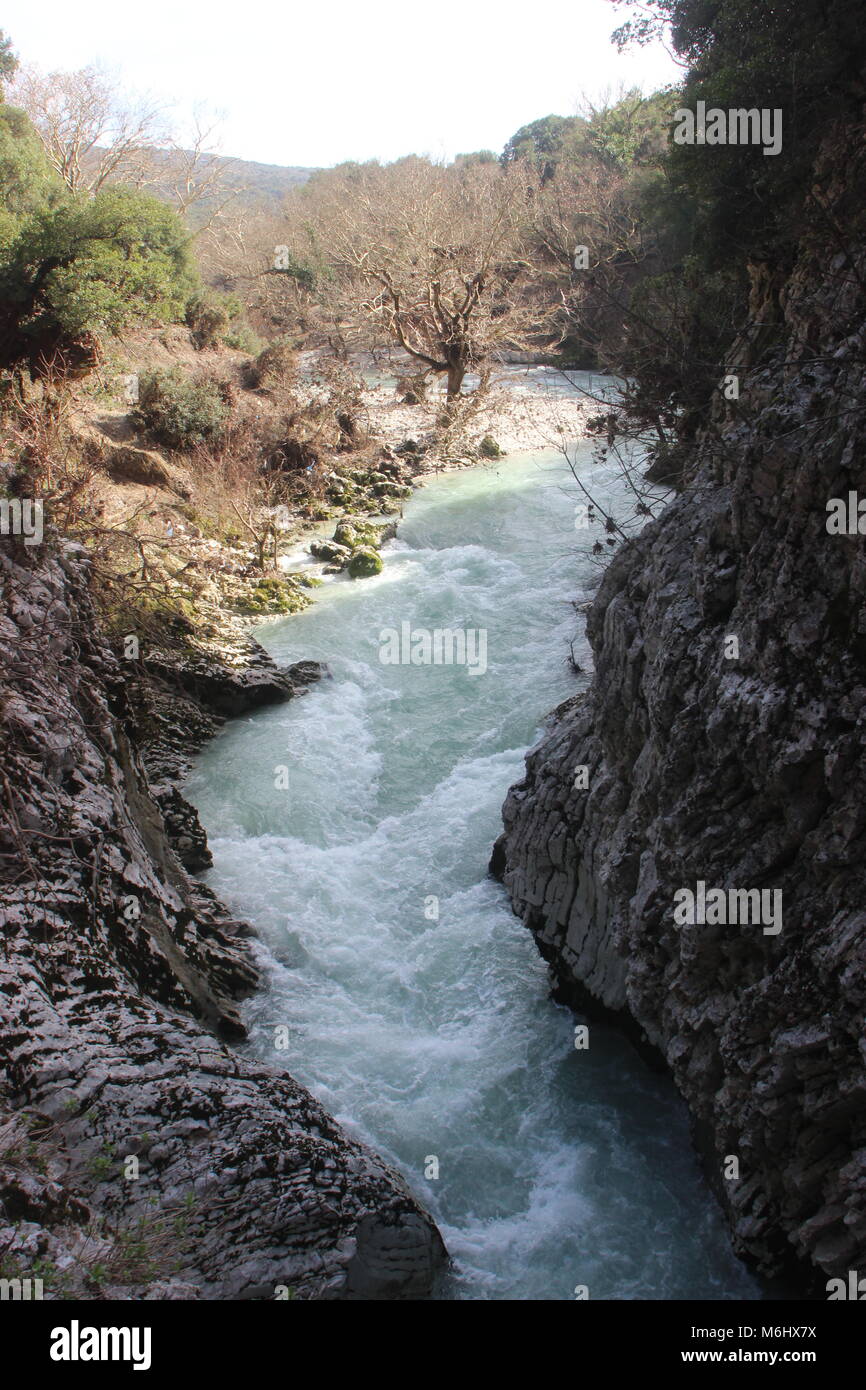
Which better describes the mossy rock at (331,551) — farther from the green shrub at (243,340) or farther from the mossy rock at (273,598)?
the green shrub at (243,340)

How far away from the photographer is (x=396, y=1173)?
677 centimetres

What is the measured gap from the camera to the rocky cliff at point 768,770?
17.6ft

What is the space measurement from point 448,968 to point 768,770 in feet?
15.8

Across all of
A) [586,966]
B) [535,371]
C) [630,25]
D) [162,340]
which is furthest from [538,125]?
[586,966]

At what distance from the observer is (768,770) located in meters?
5.80

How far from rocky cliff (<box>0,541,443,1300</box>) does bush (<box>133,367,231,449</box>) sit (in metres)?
13.1

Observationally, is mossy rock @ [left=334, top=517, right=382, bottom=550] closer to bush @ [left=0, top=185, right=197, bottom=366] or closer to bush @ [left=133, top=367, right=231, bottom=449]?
bush @ [left=133, top=367, right=231, bottom=449]

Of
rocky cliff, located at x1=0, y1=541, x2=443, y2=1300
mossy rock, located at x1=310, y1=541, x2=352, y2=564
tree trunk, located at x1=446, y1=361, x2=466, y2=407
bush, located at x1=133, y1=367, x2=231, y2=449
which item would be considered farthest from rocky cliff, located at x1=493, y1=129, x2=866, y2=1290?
tree trunk, located at x1=446, y1=361, x2=466, y2=407

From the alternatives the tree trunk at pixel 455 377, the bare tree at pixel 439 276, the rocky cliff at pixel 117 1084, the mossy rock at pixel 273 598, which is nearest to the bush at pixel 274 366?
the bare tree at pixel 439 276

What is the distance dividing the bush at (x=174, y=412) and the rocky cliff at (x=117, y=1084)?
1315 centimetres

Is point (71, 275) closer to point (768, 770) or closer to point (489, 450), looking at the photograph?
point (489, 450)

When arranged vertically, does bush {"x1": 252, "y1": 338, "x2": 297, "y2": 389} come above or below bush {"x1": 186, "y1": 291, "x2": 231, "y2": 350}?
below

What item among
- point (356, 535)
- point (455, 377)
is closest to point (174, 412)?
point (356, 535)

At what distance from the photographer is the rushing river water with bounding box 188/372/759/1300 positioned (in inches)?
276
